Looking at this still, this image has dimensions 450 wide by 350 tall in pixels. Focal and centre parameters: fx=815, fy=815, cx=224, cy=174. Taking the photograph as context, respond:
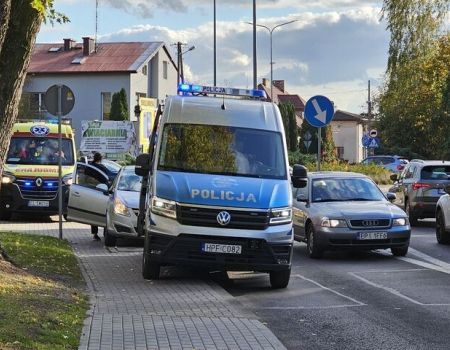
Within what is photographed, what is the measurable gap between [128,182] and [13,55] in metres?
7.25

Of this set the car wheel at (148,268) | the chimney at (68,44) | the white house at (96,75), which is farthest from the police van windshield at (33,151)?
the chimney at (68,44)

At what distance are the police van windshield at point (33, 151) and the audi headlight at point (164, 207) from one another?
13.4m

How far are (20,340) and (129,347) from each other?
0.91m

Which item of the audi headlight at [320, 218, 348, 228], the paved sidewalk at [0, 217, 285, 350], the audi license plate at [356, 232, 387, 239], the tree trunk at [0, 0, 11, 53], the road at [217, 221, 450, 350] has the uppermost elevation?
the tree trunk at [0, 0, 11, 53]

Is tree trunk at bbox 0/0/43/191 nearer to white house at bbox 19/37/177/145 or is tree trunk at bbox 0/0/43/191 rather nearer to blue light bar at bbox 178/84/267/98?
blue light bar at bbox 178/84/267/98

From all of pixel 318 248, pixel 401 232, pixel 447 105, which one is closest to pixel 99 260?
pixel 318 248

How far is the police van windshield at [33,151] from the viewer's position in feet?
76.9

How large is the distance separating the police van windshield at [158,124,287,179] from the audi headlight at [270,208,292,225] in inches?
25.6

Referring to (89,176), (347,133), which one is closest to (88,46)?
(89,176)

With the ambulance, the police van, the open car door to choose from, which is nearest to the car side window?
the open car door

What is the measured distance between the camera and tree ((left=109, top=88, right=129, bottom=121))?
192 feet

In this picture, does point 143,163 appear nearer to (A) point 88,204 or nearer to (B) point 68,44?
(A) point 88,204

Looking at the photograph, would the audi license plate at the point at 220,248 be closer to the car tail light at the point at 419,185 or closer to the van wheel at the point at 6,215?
the car tail light at the point at 419,185

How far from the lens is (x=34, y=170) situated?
23.2 metres
